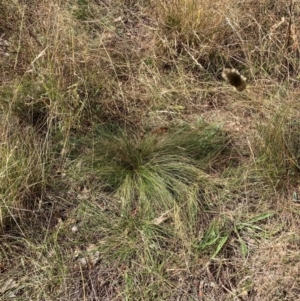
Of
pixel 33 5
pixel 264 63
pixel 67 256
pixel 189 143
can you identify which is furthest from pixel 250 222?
pixel 33 5

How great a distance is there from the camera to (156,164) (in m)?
2.35

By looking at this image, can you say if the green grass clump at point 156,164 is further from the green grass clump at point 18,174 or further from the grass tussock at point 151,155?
the green grass clump at point 18,174

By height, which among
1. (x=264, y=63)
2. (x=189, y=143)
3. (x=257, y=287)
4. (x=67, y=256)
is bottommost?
(x=67, y=256)

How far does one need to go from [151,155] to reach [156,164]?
0.21ft

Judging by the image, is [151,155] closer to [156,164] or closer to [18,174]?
[156,164]

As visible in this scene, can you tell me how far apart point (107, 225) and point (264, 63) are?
1368 mm

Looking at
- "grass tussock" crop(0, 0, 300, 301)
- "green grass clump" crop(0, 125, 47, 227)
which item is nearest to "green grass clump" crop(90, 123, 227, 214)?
"grass tussock" crop(0, 0, 300, 301)

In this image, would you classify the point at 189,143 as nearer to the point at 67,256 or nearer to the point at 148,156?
the point at 148,156

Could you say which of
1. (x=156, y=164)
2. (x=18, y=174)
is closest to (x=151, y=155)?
(x=156, y=164)

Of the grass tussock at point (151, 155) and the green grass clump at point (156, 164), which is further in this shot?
the green grass clump at point (156, 164)

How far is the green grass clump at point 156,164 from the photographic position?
2.25 meters

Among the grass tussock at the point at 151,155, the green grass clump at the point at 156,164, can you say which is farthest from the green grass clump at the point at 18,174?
the green grass clump at the point at 156,164

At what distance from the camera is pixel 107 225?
7.24ft

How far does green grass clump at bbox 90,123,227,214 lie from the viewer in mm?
2254
